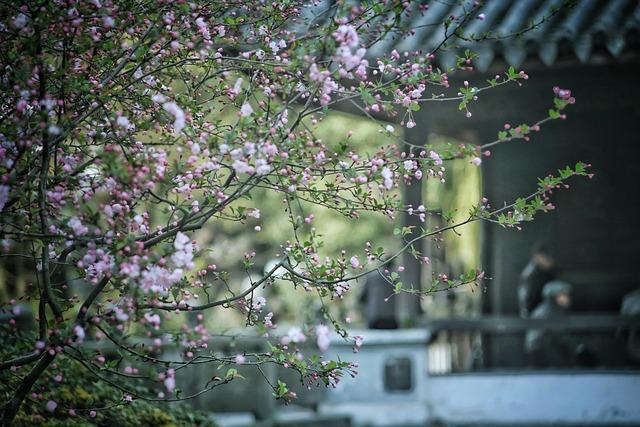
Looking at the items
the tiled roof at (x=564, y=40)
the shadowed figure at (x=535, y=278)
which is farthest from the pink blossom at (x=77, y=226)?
the shadowed figure at (x=535, y=278)

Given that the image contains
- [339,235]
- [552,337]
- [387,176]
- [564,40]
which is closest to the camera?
[387,176]

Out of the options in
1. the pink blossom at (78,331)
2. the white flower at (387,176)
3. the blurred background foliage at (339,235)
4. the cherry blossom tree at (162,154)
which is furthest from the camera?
the blurred background foliage at (339,235)

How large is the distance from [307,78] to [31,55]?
1.15 meters

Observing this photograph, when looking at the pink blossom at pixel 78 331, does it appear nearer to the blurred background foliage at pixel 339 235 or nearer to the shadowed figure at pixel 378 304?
the shadowed figure at pixel 378 304

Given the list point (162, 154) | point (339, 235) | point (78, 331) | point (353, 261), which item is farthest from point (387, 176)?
point (339, 235)

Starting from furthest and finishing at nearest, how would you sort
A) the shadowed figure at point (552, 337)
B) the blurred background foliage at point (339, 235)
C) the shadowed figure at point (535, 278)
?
1. the blurred background foliage at point (339, 235)
2. the shadowed figure at point (535, 278)
3. the shadowed figure at point (552, 337)

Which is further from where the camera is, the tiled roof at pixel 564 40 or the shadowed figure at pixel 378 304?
the shadowed figure at pixel 378 304

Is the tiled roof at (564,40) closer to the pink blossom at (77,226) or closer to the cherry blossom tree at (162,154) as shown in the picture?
the cherry blossom tree at (162,154)

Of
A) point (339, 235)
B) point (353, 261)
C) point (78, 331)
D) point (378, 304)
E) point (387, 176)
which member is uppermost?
point (339, 235)

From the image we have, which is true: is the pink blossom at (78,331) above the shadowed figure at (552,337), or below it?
below

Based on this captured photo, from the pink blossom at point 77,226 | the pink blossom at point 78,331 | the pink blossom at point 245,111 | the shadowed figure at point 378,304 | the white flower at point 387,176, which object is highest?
the shadowed figure at point 378,304

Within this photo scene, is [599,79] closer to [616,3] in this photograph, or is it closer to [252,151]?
[616,3]

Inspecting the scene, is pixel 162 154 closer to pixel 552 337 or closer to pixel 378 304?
pixel 552 337

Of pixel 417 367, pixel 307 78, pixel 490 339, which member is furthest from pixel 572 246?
pixel 307 78
